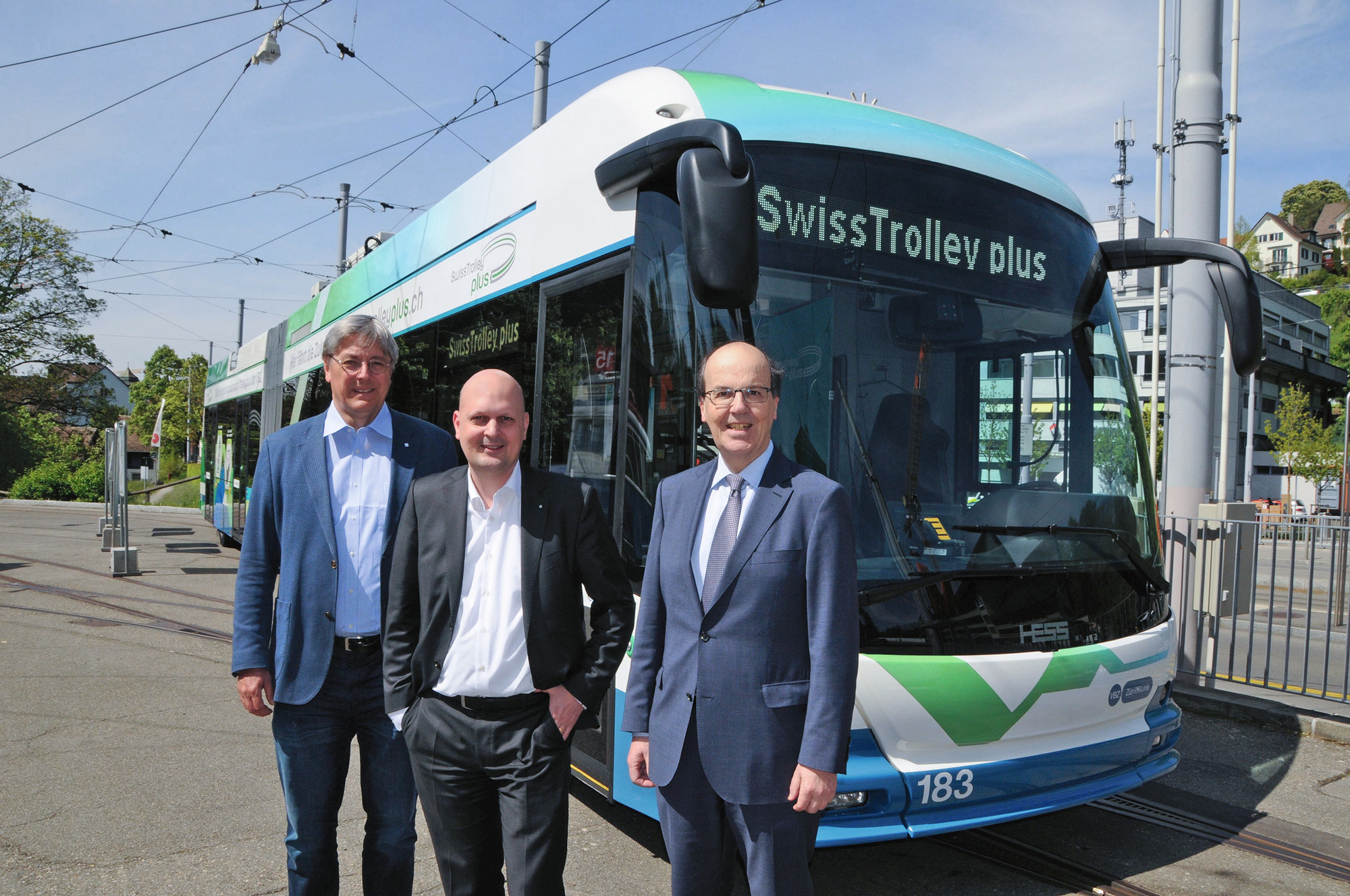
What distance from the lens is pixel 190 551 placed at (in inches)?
663

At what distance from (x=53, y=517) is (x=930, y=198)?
29685 millimetres

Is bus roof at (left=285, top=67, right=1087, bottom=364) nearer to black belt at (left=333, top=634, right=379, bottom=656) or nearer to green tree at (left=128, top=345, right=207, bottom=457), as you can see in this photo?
black belt at (left=333, top=634, right=379, bottom=656)

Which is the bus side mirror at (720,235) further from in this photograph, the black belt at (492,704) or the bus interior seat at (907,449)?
the black belt at (492,704)

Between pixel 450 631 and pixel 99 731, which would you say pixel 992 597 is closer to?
pixel 450 631

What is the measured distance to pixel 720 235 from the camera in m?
2.93

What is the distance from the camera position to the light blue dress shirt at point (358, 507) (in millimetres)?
2783

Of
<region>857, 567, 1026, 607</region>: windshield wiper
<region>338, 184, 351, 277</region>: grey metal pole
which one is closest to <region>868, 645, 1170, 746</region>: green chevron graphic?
<region>857, 567, 1026, 607</region>: windshield wiper

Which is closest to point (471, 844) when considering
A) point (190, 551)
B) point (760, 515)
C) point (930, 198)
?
point (760, 515)

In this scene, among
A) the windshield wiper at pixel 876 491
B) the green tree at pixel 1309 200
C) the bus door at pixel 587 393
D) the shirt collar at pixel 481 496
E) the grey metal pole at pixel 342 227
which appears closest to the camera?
the shirt collar at pixel 481 496

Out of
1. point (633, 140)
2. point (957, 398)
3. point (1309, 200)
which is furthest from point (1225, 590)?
point (1309, 200)

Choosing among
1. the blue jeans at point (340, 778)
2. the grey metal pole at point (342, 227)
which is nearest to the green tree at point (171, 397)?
the grey metal pole at point (342, 227)

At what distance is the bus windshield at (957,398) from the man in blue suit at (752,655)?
101 cm

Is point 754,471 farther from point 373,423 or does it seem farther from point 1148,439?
point 1148,439

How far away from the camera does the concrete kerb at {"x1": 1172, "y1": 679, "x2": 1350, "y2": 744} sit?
6117 millimetres
